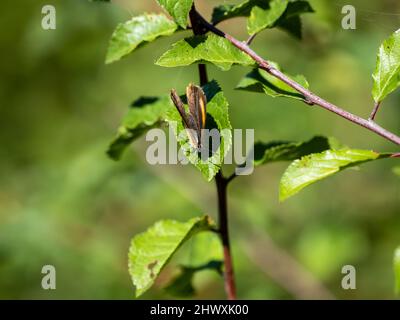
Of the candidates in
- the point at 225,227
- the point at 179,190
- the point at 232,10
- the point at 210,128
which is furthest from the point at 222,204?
the point at 179,190

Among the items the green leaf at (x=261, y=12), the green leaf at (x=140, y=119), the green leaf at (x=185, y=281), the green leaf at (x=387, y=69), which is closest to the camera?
the green leaf at (x=387, y=69)

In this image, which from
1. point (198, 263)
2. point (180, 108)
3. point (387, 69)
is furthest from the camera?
point (198, 263)

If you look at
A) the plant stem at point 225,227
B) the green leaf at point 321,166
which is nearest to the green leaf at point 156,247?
the plant stem at point 225,227

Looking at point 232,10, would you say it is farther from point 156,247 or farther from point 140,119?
point 156,247

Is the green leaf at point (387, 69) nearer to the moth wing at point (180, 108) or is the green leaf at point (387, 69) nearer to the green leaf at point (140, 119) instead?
the moth wing at point (180, 108)

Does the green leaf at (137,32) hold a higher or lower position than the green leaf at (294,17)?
lower

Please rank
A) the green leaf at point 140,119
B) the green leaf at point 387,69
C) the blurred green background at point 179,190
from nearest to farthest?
the green leaf at point 387,69, the green leaf at point 140,119, the blurred green background at point 179,190
